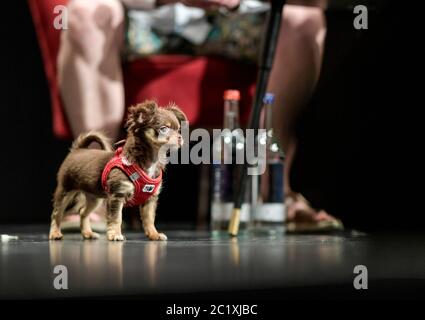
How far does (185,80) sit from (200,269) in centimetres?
83

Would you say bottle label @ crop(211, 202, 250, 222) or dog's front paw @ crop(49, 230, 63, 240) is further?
bottle label @ crop(211, 202, 250, 222)

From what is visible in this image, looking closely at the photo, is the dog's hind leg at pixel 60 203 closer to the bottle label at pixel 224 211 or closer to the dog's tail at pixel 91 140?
the dog's tail at pixel 91 140

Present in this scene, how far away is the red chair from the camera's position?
4.85ft

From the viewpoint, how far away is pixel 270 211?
1.40 meters

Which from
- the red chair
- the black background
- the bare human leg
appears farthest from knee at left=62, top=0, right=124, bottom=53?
the black background

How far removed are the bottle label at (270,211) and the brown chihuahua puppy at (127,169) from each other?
0.49 metres

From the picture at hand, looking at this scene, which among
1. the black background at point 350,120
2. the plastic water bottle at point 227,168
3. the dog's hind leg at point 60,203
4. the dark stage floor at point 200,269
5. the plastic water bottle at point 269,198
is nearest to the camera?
the dark stage floor at point 200,269

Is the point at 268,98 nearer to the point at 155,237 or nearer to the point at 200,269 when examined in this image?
the point at 155,237

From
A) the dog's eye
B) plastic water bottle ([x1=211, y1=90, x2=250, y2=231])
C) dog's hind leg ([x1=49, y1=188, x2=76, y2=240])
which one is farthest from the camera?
plastic water bottle ([x1=211, y1=90, x2=250, y2=231])

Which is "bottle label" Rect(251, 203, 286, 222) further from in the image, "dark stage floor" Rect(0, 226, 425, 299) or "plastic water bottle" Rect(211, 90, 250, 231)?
"dark stage floor" Rect(0, 226, 425, 299)

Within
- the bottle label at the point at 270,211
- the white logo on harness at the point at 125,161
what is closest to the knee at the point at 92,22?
the white logo on harness at the point at 125,161

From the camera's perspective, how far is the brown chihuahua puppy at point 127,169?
832 millimetres

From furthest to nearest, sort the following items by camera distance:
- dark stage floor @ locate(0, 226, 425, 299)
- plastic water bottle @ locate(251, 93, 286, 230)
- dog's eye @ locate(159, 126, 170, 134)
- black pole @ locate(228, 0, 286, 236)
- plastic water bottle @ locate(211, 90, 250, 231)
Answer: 1. plastic water bottle @ locate(251, 93, 286, 230)
2. plastic water bottle @ locate(211, 90, 250, 231)
3. black pole @ locate(228, 0, 286, 236)
4. dog's eye @ locate(159, 126, 170, 134)
5. dark stage floor @ locate(0, 226, 425, 299)

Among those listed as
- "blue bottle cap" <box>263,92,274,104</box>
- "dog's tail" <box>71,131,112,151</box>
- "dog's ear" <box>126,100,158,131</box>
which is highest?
"blue bottle cap" <box>263,92,274,104</box>
